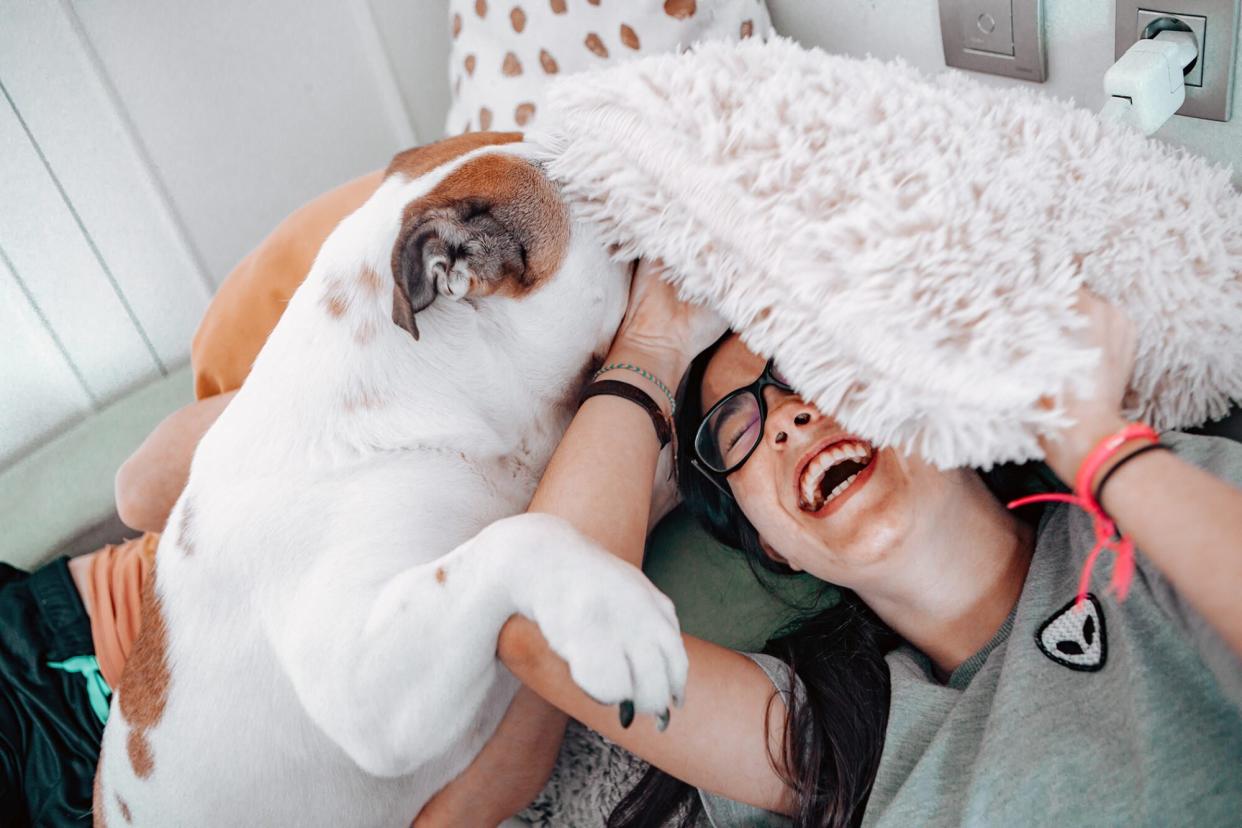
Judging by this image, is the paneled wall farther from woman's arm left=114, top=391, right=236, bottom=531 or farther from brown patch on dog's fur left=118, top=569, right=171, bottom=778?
brown patch on dog's fur left=118, top=569, right=171, bottom=778

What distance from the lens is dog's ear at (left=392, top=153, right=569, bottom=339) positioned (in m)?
1.19

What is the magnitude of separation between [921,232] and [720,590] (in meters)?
0.81

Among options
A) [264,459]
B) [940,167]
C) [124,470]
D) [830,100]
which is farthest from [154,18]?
[940,167]

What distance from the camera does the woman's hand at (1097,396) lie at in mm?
908

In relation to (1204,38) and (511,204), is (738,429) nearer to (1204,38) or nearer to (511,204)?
(511,204)

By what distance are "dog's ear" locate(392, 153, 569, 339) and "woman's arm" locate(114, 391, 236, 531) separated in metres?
0.81

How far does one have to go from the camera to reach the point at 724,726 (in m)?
1.19

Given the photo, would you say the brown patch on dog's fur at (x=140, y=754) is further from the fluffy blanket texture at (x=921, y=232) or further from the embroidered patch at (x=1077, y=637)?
the embroidered patch at (x=1077, y=637)

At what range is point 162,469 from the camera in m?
1.82

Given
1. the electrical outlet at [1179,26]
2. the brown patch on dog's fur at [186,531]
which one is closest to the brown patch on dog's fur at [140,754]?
the brown patch on dog's fur at [186,531]

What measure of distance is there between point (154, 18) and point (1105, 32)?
2251 millimetres

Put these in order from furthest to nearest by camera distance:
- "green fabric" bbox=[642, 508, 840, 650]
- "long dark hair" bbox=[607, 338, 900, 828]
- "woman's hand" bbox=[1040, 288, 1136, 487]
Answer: "green fabric" bbox=[642, 508, 840, 650] → "long dark hair" bbox=[607, 338, 900, 828] → "woman's hand" bbox=[1040, 288, 1136, 487]

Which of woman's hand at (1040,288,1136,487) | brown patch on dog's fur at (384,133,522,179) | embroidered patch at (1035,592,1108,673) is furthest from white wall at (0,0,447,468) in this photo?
embroidered patch at (1035,592,1108,673)

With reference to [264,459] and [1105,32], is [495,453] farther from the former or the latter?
[1105,32]
